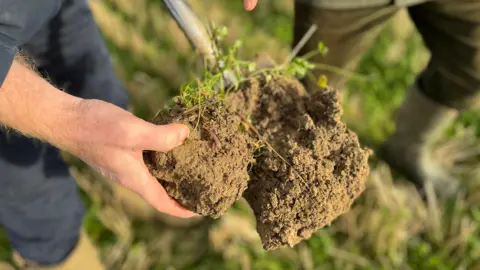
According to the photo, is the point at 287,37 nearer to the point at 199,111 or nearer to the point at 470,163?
the point at 470,163

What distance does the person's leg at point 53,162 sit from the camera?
1.49 metres

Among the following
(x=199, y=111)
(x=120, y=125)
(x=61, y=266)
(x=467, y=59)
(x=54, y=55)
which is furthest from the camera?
(x=61, y=266)

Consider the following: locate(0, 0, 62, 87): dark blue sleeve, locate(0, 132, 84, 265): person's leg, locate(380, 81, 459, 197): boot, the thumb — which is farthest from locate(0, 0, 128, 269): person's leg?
locate(380, 81, 459, 197): boot

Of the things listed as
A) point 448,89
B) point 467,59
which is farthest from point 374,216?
point 467,59

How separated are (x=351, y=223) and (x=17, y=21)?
1.68 metres

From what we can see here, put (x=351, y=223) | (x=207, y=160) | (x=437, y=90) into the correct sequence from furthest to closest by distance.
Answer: (x=351, y=223)
(x=437, y=90)
(x=207, y=160)

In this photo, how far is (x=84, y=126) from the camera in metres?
0.95

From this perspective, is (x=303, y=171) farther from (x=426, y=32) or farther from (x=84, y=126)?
(x=426, y=32)

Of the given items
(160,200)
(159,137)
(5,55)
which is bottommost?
(160,200)

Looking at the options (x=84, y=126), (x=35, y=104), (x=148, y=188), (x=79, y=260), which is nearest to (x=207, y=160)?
(x=148, y=188)

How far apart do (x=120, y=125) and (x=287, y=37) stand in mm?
2210

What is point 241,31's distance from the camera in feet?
9.50

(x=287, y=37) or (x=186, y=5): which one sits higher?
(x=186, y=5)

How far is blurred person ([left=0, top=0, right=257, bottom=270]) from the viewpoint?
0.95 metres
